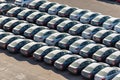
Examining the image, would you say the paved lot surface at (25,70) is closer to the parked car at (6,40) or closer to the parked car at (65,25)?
the parked car at (6,40)

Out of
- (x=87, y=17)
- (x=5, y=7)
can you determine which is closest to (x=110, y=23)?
(x=87, y=17)

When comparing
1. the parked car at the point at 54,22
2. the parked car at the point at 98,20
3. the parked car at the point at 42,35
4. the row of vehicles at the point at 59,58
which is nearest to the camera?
the row of vehicles at the point at 59,58

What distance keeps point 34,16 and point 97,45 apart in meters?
13.6

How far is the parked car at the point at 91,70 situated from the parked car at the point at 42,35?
9918 millimetres

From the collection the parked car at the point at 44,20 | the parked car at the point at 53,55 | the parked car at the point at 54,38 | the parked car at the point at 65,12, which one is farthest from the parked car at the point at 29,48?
the parked car at the point at 65,12

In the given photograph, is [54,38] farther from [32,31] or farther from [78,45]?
[32,31]

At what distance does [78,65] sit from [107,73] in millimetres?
3595

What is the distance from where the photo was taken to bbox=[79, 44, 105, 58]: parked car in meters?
43.6

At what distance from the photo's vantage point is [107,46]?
46.4 m

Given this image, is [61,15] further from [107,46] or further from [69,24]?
[107,46]

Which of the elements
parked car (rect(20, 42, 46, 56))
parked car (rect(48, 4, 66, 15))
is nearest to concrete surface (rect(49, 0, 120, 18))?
parked car (rect(48, 4, 66, 15))

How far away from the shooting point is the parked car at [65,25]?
5097 centimetres

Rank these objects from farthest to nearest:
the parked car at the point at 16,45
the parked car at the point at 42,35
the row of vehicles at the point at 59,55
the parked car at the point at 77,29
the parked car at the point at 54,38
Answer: the parked car at the point at 77,29, the parked car at the point at 42,35, the parked car at the point at 54,38, the parked car at the point at 16,45, the row of vehicles at the point at 59,55

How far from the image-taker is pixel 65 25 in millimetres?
51062
